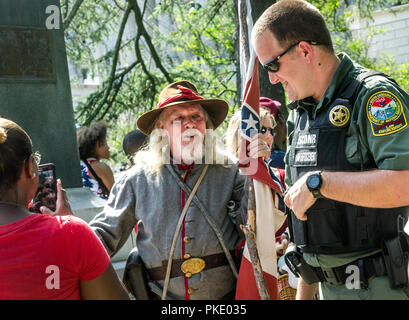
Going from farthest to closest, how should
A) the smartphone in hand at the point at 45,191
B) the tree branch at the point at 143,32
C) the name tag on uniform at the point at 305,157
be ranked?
1. the tree branch at the point at 143,32
2. the smartphone in hand at the point at 45,191
3. the name tag on uniform at the point at 305,157

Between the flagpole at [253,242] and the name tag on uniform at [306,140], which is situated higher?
the name tag on uniform at [306,140]

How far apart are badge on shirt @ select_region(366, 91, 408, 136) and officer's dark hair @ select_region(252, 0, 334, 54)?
0.39 meters

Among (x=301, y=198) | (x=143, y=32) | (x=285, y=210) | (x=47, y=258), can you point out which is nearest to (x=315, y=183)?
(x=301, y=198)

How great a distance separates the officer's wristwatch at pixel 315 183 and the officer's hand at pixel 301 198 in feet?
0.06

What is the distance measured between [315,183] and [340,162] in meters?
0.15

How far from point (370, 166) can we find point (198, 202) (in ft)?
3.32

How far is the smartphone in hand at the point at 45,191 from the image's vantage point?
2.63 metres

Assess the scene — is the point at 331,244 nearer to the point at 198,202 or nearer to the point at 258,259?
the point at 258,259

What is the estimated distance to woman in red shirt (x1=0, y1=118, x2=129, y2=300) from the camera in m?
1.85

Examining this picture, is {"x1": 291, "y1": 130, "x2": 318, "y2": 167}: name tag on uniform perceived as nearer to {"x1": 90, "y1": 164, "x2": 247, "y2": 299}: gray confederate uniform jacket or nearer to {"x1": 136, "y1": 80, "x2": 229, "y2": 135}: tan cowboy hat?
{"x1": 90, "y1": 164, "x2": 247, "y2": 299}: gray confederate uniform jacket

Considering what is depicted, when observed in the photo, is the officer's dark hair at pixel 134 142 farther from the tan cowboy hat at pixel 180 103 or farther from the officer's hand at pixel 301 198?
the officer's hand at pixel 301 198

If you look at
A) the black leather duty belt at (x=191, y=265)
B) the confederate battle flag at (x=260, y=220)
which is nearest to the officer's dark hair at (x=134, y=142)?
the black leather duty belt at (x=191, y=265)

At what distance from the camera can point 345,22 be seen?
14.2 meters

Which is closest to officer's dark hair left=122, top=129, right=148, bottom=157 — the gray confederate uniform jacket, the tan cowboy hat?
the tan cowboy hat
